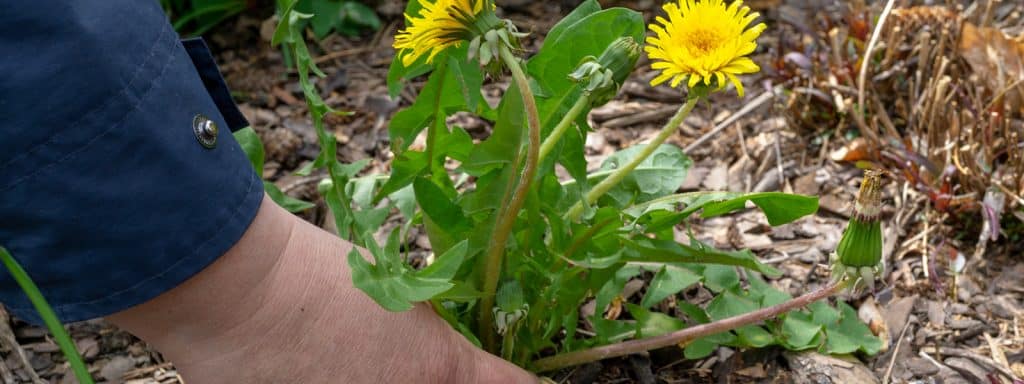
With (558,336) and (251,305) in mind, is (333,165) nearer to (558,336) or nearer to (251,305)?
(251,305)

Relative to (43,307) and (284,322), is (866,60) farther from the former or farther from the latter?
(43,307)

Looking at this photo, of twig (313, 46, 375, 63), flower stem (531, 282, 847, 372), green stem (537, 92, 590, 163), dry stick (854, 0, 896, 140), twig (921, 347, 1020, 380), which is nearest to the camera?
green stem (537, 92, 590, 163)

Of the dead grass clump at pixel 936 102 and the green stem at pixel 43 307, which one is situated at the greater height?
the green stem at pixel 43 307

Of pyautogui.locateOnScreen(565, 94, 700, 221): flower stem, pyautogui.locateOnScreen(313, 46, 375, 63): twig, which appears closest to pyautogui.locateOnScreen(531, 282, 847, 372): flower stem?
pyautogui.locateOnScreen(565, 94, 700, 221): flower stem

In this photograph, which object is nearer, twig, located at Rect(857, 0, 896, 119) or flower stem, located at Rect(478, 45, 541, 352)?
flower stem, located at Rect(478, 45, 541, 352)

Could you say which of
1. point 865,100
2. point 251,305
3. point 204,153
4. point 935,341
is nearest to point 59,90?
point 204,153

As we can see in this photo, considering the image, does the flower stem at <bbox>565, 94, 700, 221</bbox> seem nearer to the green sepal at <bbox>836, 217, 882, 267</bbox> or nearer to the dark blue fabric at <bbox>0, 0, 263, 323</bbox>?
the green sepal at <bbox>836, 217, 882, 267</bbox>

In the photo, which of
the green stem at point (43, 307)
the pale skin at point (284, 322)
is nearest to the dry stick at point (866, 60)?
the pale skin at point (284, 322)

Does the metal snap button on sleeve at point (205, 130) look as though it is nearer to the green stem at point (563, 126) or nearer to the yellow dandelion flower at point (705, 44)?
the green stem at point (563, 126)
